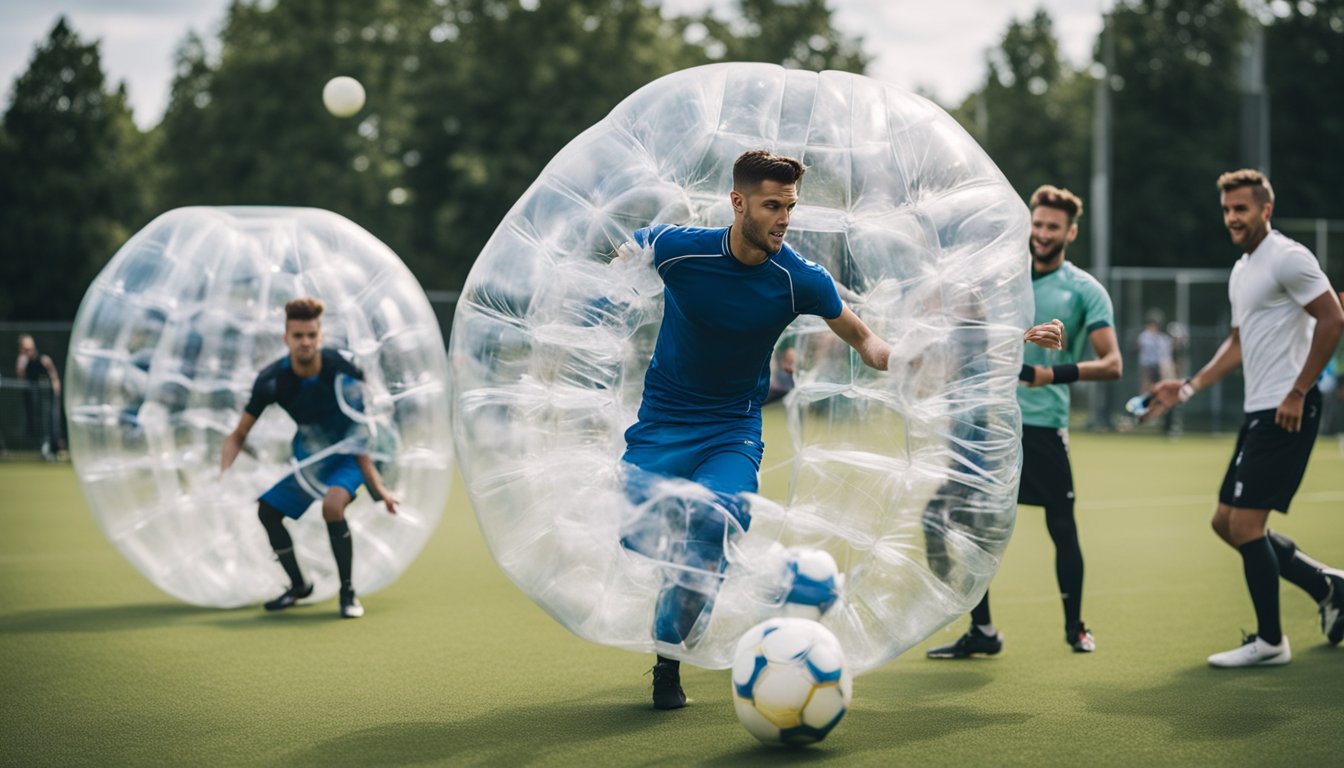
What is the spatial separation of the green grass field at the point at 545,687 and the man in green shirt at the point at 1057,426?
149 millimetres

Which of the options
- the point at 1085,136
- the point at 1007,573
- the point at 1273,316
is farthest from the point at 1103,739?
the point at 1085,136

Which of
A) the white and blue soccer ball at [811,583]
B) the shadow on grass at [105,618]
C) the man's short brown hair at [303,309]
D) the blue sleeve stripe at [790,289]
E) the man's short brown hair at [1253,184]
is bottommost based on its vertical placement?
the shadow on grass at [105,618]

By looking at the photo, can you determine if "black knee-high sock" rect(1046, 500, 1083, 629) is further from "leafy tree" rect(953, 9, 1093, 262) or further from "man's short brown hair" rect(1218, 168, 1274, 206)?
"leafy tree" rect(953, 9, 1093, 262)

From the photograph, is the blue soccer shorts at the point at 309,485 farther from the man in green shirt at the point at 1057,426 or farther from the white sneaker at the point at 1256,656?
the white sneaker at the point at 1256,656

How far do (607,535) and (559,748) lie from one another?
0.84 m

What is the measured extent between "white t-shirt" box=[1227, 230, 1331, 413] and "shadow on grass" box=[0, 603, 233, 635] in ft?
19.3

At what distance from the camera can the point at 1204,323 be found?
2719 centimetres

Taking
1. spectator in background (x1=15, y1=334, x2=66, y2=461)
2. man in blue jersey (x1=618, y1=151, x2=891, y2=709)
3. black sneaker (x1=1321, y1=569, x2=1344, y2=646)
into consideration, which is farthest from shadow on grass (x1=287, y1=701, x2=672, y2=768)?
spectator in background (x1=15, y1=334, x2=66, y2=461)

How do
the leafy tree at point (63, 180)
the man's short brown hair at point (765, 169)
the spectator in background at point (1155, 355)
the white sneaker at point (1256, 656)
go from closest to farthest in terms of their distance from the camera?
1. the man's short brown hair at point (765, 169)
2. the white sneaker at point (1256, 656)
3. the spectator in background at point (1155, 355)
4. the leafy tree at point (63, 180)

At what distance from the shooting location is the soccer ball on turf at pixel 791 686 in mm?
4805

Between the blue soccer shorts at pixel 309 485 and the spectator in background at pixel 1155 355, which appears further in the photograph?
the spectator in background at pixel 1155 355

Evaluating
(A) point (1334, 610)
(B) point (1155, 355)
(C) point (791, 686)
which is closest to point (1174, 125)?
(B) point (1155, 355)

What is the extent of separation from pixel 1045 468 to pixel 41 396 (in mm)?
18298

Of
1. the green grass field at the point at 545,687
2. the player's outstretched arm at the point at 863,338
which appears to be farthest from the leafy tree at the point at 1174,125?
the player's outstretched arm at the point at 863,338
